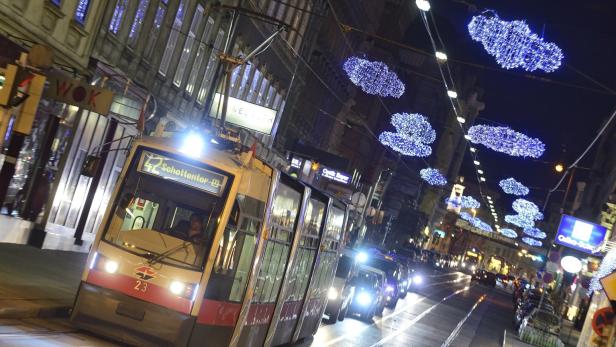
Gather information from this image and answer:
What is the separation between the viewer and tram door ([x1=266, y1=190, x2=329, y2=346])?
16.5m

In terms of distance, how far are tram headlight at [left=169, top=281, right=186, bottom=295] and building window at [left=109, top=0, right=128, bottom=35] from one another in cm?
Result: 1264

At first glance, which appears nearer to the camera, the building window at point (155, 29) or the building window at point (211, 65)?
the building window at point (155, 29)

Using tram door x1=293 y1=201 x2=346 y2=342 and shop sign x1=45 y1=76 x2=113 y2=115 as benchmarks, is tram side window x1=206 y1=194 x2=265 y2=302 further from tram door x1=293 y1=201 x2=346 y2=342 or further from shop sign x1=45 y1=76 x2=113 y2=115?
shop sign x1=45 y1=76 x2=113 y2=115

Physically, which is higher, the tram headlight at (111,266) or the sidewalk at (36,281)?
the tram headlight at (111,266)

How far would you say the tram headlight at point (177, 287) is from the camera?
42.2ft

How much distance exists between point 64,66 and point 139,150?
26.8ft

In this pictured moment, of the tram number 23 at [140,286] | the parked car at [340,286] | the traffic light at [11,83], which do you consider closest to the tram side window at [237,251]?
the tram number 23 at [140,286]

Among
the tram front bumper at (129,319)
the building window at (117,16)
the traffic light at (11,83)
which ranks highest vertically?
the building window at (117,16)

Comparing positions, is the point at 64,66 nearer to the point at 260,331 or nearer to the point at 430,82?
the point at 260,331

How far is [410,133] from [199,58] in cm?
1510

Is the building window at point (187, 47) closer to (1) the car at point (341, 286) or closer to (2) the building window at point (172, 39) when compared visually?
(2) the building window at point (172, 39)

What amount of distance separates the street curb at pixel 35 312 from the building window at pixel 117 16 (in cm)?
1144

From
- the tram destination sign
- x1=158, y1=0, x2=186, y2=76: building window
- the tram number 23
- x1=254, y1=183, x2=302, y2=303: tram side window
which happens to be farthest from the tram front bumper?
x1=158, y1=0, x2=186, y2=76: building window

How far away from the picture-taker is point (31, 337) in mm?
11820
